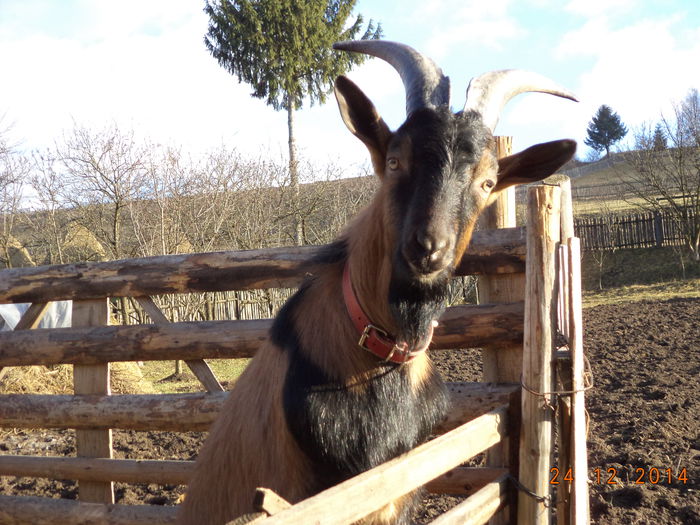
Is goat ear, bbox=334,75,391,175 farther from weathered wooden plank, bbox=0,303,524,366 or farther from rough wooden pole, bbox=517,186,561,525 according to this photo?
weathered wooden plank, bbox=0,303,524,366

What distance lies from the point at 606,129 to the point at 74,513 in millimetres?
67521

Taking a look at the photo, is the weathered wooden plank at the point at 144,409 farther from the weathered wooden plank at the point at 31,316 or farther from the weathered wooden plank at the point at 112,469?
the weathered wooden plank at the point at 31,316

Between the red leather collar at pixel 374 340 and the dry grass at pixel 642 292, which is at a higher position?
the red leather collar at pixel 374 340

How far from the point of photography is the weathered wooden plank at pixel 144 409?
3789 millimetres

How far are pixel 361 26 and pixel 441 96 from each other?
20403 mm

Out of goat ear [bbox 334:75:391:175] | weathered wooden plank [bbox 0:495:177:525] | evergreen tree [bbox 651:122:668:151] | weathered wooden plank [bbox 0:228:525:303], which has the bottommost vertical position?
weathered wooden plank [bbox 0:495:177:525]

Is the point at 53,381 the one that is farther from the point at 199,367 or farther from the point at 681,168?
the point at 681,168

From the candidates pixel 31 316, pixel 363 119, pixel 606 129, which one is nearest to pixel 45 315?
pixel 31 316

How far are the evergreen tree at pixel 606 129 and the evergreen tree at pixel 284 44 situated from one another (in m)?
49.5

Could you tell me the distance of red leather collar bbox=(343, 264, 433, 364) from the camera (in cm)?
257

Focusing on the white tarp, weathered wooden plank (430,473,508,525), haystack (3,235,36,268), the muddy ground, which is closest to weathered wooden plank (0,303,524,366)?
weathered wooden plank (430,473,508,525)

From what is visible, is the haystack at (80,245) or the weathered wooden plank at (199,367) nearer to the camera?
the weathered wooden plank at (199,367)

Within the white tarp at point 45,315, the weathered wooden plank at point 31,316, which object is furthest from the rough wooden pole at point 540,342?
the white tarp at point 45,315
